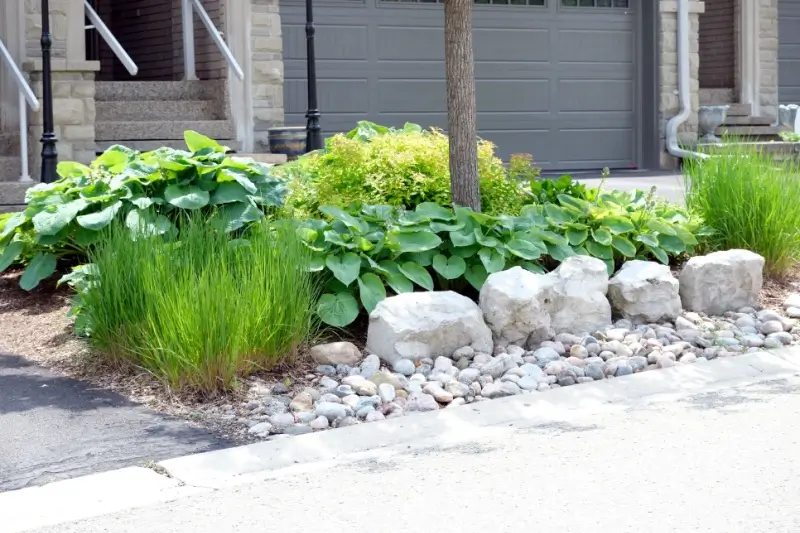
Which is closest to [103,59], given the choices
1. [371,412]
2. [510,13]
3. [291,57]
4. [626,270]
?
[291,57]

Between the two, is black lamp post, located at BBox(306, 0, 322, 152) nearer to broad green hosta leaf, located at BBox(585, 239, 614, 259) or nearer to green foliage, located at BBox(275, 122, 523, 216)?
green foliage, located at BBox(275, 122, 523, 216)

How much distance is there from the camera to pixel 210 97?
13.3 metres

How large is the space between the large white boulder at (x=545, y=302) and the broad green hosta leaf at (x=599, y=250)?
1.45 ft

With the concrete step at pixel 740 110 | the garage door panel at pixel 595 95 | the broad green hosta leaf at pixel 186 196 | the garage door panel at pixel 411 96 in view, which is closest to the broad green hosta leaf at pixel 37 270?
the broad green hosta leaf at pixel 186 196

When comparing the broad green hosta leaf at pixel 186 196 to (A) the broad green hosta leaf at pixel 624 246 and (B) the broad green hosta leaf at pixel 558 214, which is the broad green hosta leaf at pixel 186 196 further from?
(A) the broad green hosta leaf at pixel 624 246

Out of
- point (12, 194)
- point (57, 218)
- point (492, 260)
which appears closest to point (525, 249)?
point (492, 260)

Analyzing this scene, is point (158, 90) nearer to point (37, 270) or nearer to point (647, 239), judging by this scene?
point (37, 270)

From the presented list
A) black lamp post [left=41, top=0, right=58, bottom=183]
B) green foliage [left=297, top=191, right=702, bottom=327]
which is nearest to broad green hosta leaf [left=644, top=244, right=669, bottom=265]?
green foliage [left=297, top=191, right=702, bottom=327]

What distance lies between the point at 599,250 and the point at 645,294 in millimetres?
540

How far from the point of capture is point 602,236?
24.2 ft

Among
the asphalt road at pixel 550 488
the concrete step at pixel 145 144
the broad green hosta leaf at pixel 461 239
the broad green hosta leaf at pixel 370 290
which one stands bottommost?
the asphalt road at pixel 550 488

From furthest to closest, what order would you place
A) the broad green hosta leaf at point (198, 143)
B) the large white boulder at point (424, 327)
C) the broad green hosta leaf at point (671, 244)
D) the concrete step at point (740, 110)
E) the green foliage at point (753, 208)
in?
the concrete step at point (740, 110), the green foliage at point (753, 208), the broad green hosta leaf at point (671, 244), the broad green hosta leaf at point (198, 143), the large white boulder at point (424, 327)

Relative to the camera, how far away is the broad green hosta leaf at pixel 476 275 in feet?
22.5

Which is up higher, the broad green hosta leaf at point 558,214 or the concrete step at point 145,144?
the concrete step at point 145,144
